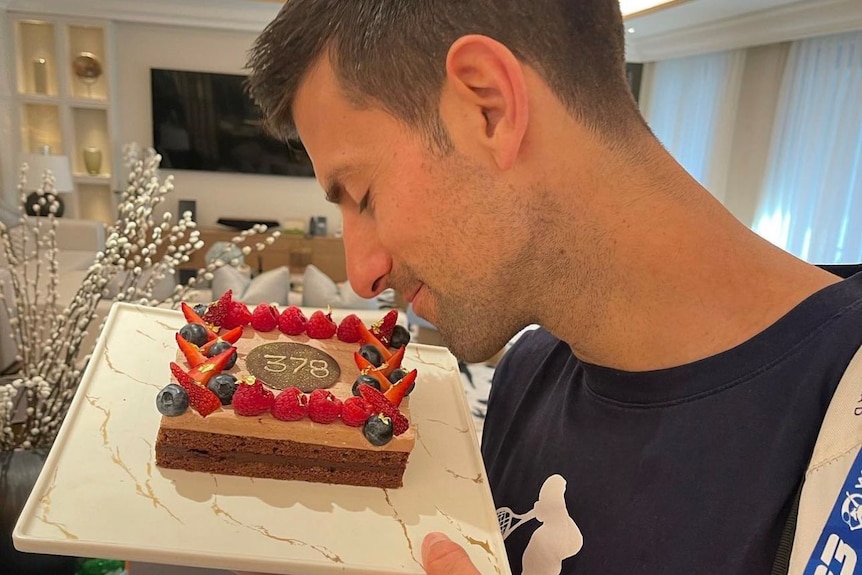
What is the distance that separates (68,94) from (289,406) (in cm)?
740

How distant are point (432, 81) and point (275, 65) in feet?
0.80

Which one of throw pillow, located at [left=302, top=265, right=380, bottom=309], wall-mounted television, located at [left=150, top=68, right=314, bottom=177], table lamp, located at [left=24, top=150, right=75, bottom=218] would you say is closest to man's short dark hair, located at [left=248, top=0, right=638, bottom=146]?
throw pillow, located at [left=302, top=265, right=380, bottom=309]

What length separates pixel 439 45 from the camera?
2.89 ft

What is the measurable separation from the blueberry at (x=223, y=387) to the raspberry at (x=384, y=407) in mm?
209

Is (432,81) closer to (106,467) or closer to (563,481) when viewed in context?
(563,481)

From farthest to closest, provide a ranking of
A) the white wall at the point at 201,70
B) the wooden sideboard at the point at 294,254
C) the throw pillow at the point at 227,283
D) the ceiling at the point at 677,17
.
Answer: the wooden sideboard at the point at 294,254, the white wall at the point at 201,70, the ceiling at the point at 677,17, the throw pillow at the point at 227,283

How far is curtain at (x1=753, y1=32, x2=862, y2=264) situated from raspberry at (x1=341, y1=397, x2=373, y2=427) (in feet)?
17.0

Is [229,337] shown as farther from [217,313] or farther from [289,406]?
[289,406]

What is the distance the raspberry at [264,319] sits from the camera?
1.39 m

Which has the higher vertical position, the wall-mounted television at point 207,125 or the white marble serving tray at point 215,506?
the white marble serving tray at point 215,506

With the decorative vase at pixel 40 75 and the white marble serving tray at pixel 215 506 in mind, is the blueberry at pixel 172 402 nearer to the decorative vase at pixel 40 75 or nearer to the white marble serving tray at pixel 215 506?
the white marble serving tray at pixel 215 506

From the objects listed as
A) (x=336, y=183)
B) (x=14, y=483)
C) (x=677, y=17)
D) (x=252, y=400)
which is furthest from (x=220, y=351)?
(x=677, y=17)

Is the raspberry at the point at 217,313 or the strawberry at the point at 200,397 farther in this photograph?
the raspberry at the point at 217,313

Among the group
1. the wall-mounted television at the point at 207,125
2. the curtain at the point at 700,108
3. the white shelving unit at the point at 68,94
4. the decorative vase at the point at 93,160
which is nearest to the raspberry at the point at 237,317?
the curtain at the point at 700,108
